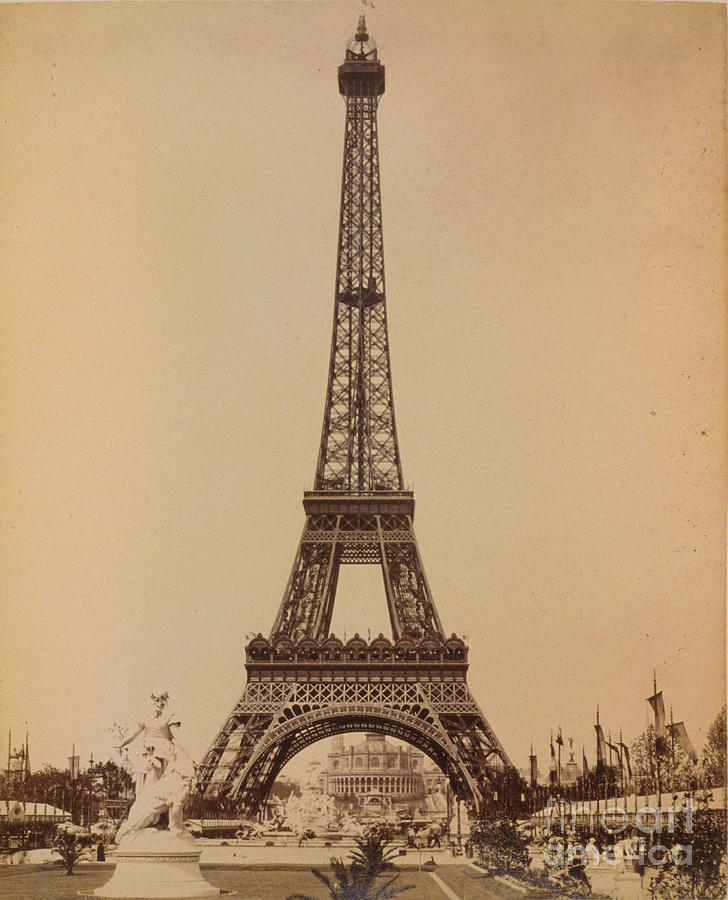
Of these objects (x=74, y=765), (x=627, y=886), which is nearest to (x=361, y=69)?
(x=74, y=765)

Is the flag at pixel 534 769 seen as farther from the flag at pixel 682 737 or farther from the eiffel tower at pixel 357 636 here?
the flag at pixel 682 737

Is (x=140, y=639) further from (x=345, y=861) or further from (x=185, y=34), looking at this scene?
(x=185, y=34)

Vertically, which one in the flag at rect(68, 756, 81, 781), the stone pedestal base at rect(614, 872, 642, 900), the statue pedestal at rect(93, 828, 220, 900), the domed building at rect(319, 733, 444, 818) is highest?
the flag at rect(68, 756, 81, 781)

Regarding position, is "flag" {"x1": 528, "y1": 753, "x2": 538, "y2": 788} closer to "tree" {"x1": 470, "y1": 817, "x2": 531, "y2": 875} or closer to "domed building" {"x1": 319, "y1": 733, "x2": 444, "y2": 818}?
"tree" {"x1": 470, "y1": 817, "x2": 531, "y2": 875}

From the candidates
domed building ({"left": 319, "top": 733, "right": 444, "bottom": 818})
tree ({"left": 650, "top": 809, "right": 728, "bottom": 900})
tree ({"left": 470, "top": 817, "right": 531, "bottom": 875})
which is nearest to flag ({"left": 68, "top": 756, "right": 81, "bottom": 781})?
domed building ({"left": 319, "top": 733, "right": 444, "bottom": 818})

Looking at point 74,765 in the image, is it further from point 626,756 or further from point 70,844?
point 626,756

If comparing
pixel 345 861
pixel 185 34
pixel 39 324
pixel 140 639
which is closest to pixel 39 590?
pixel 140 639
